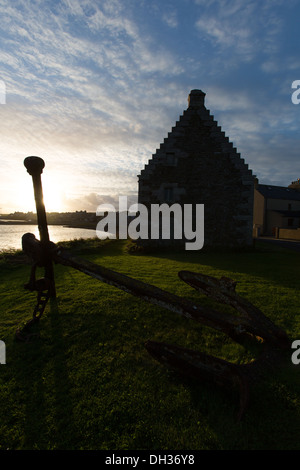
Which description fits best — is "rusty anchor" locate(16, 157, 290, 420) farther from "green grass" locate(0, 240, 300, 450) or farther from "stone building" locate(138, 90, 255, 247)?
"stone building" locate(138, 90, 255, 247)

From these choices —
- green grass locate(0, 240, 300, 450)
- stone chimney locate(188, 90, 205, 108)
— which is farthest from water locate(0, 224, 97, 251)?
stone chimney locate(188, 90, 205, 108)

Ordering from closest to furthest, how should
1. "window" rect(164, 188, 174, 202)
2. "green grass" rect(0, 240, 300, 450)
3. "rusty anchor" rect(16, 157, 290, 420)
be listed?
"green grass" rect(0, 240, 300, 450), "rusty anchor" rect(16, 157, 290, 420), "window" rect(164, 188, 174, 202)

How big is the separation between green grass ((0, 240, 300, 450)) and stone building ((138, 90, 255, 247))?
9.59 meters

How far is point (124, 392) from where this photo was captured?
2.57 metres

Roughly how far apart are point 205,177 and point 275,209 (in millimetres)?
30482

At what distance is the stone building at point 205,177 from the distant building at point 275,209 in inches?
846

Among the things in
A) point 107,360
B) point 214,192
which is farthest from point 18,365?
point 214,192

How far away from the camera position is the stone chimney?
13.5 meters

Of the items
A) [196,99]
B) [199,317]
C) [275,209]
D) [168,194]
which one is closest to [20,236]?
[168,194]

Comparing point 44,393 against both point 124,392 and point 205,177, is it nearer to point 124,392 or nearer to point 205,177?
point 124,392

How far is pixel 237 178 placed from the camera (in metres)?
13.6

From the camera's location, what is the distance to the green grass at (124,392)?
2.05 metres
